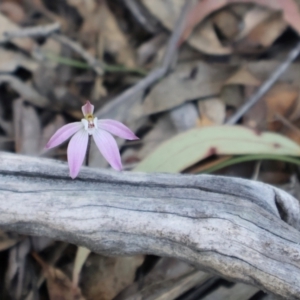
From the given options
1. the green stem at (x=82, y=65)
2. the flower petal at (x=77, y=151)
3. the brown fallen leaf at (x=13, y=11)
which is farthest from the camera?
the brown fallen leaf at (x=13, y=11)

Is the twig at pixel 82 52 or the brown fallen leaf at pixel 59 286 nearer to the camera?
the brown fallen leaf at pixel 59 286

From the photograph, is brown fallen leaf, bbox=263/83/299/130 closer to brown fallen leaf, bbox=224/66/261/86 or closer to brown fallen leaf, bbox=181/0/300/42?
brown fallen leaf, bbox=224/66/261/86

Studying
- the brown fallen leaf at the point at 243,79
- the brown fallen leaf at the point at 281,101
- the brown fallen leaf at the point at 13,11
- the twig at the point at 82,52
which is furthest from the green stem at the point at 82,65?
the brown fallen leaf at the point at 281,101

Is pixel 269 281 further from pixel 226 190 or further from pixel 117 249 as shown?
pixel 117 249

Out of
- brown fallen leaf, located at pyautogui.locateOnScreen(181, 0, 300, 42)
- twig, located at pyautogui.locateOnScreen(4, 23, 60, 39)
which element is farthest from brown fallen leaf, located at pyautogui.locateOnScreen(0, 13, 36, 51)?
brown fallen leaf, located at pyautogui.locateOnScreen(181, 0, 300, 42)

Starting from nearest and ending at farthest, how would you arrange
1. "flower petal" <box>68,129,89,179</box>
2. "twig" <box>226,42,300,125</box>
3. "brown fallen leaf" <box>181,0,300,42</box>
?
1. "flower petal" <box>68,129,89,179</box>
2. "twig" <box>226,42,300,125</box>
3. "brown fallen leaf" <box>181,0,300,42</box>

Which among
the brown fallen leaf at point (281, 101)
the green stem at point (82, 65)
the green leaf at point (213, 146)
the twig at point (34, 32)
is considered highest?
the twig at point (34, 32)

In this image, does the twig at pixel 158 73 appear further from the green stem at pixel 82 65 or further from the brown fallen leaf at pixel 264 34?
the brown fallen leaf at pixel 264 34
